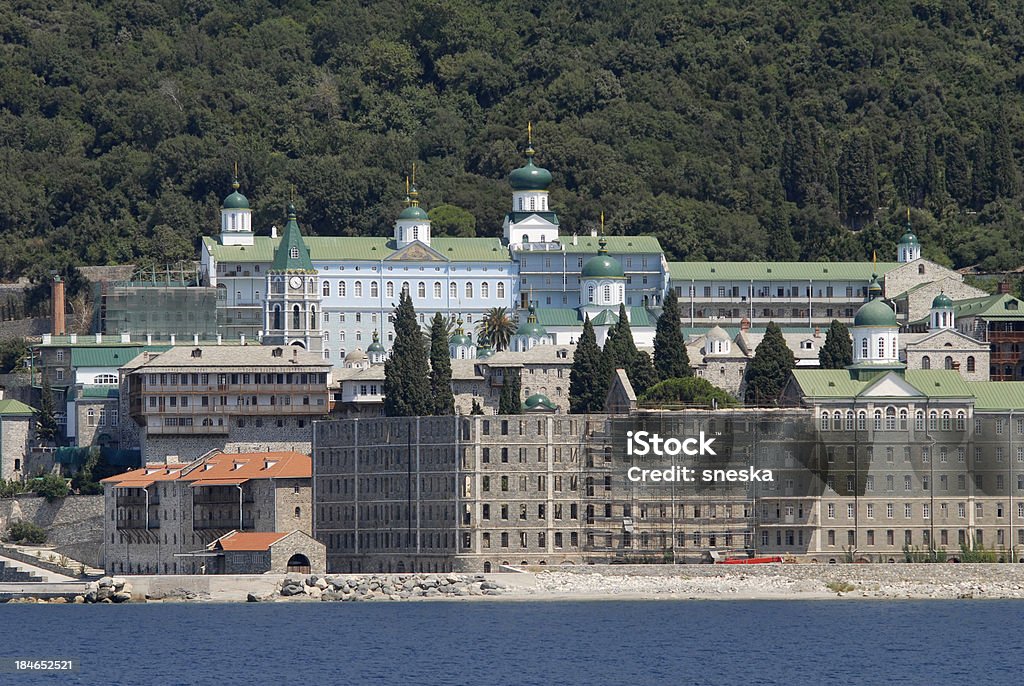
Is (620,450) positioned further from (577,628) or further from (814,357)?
(814,357)

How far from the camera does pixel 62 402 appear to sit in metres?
130

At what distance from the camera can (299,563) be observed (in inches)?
4166

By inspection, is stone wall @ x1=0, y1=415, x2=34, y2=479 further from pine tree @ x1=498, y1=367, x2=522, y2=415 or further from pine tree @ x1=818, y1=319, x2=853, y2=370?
pine tree @ x1=818, y1=319, x2=853, y2=370

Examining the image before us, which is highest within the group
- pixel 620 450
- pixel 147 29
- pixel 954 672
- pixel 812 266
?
pixel 147 29

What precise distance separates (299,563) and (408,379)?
13033 mm

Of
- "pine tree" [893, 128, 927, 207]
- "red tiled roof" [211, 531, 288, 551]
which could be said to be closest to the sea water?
"red tiled roof" [211, 531, 288, 551]

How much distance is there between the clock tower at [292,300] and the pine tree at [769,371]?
23053 mm

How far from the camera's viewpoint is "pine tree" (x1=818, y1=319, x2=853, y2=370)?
412ft

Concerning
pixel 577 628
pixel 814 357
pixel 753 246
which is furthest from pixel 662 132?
pixel 577 628

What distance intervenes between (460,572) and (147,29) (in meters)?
96.2

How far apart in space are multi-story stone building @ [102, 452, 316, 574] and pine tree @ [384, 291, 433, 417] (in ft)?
16.0

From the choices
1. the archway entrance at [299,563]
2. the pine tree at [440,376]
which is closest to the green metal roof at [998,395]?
the pine tree at [440,376]

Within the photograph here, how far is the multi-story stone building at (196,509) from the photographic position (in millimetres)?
109938

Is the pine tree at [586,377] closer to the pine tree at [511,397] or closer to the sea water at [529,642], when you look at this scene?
the pine tree at [511,397]
